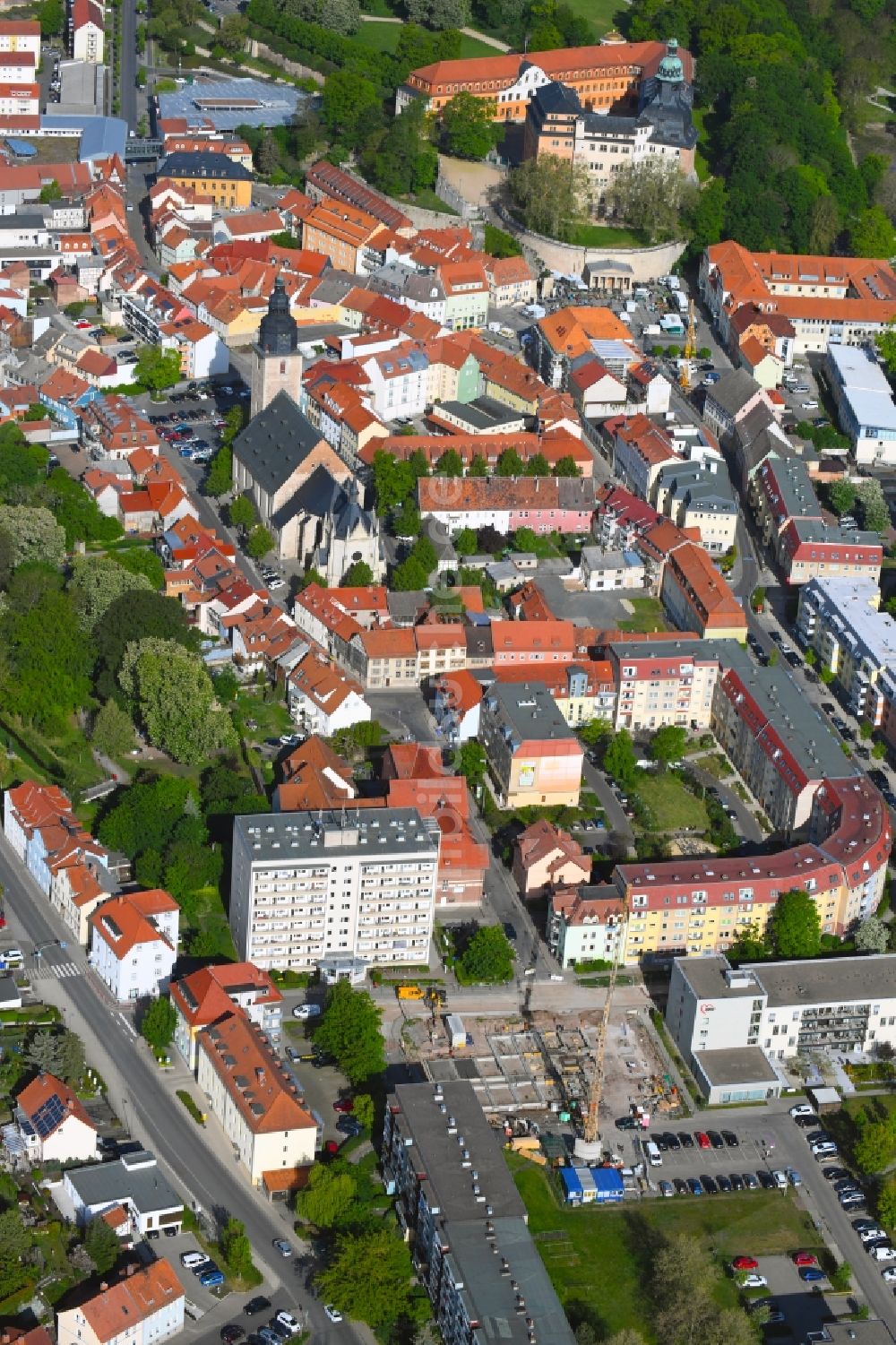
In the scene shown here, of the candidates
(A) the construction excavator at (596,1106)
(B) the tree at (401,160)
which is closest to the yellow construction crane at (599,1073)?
(A) the construction excavator at (596,1106)

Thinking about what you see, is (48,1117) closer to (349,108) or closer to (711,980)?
(711,980)

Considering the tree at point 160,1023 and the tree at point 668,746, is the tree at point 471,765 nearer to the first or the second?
the tree at point 668,746

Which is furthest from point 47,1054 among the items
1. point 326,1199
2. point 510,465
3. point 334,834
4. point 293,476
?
point 510,465

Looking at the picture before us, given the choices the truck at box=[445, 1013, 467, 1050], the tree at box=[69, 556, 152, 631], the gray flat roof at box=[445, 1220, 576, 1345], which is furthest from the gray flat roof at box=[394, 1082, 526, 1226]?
the tree at box=[69, 556, 152, 631]

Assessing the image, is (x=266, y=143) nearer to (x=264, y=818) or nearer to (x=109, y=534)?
(x=109, y=534)

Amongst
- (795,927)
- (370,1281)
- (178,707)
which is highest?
(178,707)

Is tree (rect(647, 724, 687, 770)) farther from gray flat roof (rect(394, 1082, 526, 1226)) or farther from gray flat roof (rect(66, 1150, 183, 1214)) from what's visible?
gray flat roof (rect(66, 1150, 183, 1214))
